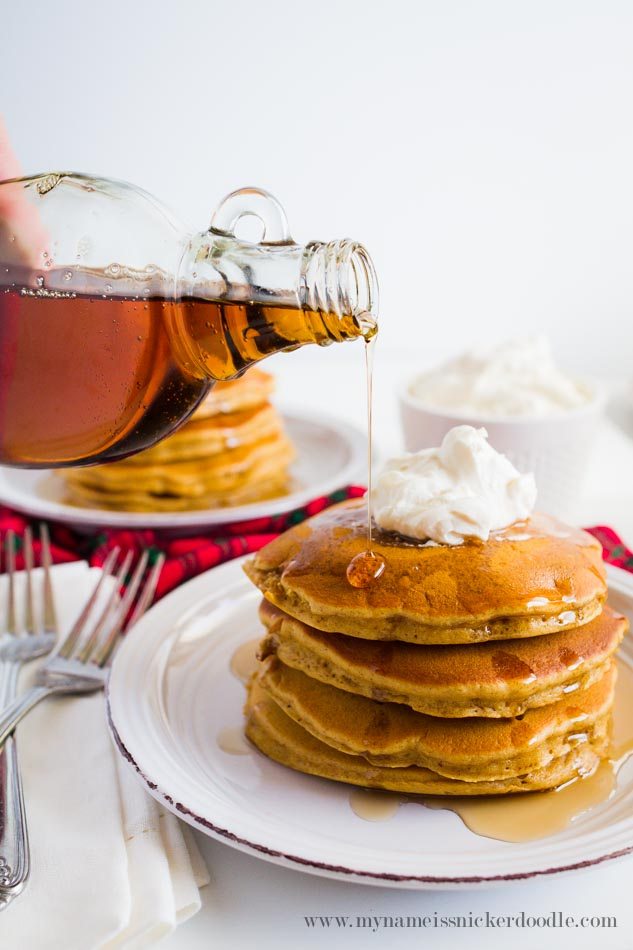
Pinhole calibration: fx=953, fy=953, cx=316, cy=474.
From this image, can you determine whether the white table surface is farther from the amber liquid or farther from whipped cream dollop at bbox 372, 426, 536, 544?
the amber liquid

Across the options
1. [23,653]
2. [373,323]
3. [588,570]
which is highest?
[373,323]

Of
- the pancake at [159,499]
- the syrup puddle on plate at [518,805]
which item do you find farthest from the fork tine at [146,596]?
the syrup puddle on plate at [518,805]

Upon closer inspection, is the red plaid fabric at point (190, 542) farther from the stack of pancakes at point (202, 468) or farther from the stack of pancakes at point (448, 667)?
the stack of pancakes at point (448, 667)

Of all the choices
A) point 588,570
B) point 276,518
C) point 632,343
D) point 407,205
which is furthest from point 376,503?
point 632,343

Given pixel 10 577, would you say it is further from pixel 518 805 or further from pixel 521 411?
pixel 521 411

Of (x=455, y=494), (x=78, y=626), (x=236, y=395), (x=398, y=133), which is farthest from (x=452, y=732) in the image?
(x=398, y=133)

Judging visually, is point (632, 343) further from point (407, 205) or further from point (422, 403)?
point (422, 403)
